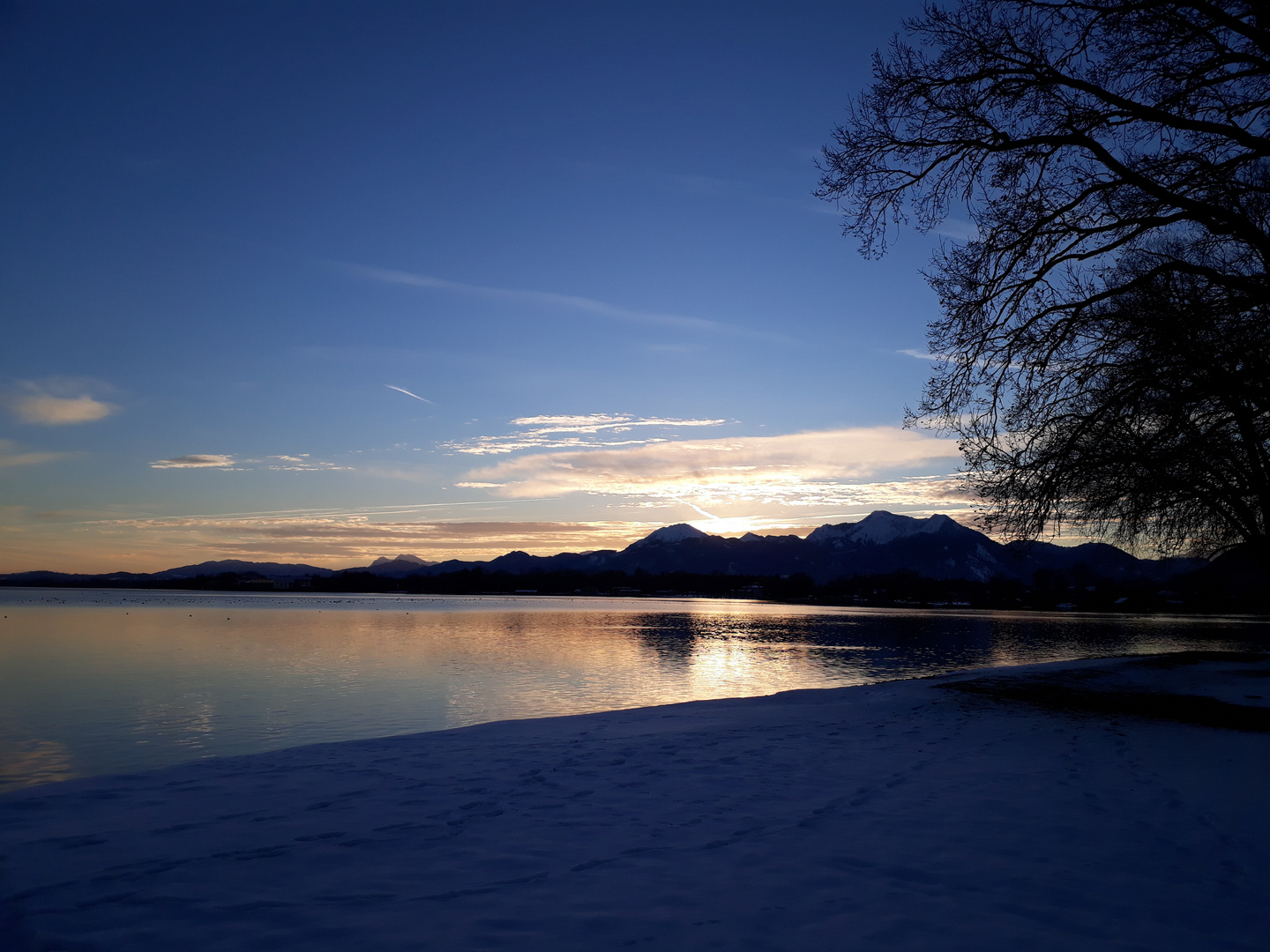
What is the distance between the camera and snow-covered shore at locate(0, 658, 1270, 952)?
4414mm

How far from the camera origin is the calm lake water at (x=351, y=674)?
13.9 meters

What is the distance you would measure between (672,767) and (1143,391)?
27.8 feet

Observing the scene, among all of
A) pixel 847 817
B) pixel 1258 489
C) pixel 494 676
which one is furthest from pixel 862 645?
pixel 847 817

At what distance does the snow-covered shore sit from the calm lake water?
5.19 metres

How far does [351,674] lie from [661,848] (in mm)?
20471

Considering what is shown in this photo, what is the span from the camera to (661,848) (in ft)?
19.2

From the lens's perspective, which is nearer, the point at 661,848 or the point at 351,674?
the point at 661,848

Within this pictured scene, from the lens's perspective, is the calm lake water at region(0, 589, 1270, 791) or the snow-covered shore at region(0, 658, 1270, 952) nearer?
the snow-covered shore at region(0, 658, 1270, 952)

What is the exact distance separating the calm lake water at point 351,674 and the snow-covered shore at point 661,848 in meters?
5.19

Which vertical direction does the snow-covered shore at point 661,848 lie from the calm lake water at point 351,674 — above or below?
above

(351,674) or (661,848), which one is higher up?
(661,848)

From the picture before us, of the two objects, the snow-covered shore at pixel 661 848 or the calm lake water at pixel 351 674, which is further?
the calm lake water at pixel 351 674

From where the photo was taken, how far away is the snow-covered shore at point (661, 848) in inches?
174

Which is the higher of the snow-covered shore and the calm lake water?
the snow-covered shore
